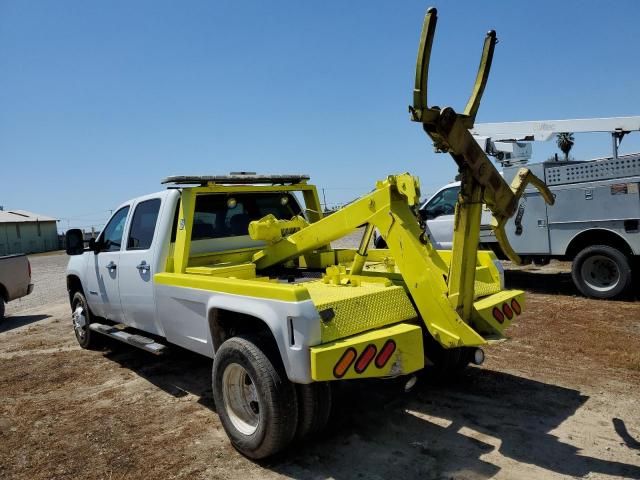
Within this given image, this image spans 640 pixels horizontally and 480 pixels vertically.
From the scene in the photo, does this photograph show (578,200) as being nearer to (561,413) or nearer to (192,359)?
(561,413)

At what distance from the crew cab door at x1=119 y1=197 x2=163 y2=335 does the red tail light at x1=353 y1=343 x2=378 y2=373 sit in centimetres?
242

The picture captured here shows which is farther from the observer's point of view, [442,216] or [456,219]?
[442,216]

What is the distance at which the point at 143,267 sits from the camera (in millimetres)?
5133

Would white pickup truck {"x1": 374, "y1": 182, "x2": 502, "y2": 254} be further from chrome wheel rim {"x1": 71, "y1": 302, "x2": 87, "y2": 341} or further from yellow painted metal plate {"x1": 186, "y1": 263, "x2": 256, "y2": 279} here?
yellow painted metal plate {"x1": 186, "y1": 263, "x2": 256, "y2": 279}

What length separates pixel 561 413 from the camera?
4.21 meters

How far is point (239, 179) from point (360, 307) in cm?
228

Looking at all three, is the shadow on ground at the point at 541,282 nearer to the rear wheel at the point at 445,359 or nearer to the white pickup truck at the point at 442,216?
the white pickup truck at the point at 442,216

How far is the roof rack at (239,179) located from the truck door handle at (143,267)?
809 mm

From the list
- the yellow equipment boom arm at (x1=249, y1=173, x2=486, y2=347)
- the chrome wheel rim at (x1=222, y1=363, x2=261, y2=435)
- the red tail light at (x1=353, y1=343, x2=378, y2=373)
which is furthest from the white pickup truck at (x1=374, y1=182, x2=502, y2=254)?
the red tail light at (x1=353, y1=343, x2=378, y2=373)

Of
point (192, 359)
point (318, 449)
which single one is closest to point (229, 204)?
point (192, 359)

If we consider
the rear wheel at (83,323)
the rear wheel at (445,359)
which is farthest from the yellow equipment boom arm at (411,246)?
the rear wheel at (83,323)

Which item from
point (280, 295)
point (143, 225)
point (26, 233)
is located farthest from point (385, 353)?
point (26, 233)

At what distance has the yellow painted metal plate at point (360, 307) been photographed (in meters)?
3.38

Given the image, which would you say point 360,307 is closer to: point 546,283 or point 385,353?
point 385,353
